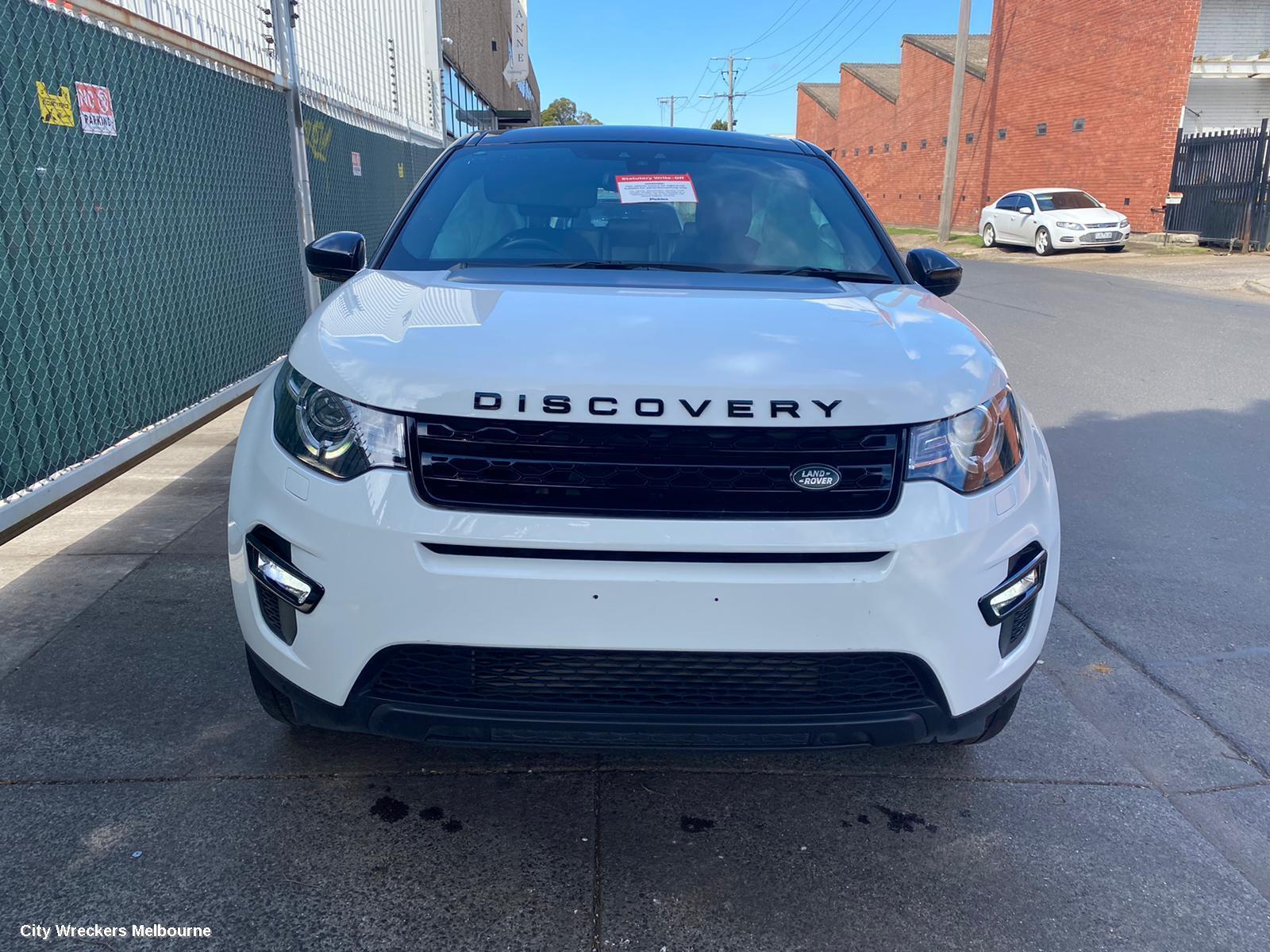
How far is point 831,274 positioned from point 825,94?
61900 millimetres

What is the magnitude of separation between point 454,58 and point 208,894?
2140 cm

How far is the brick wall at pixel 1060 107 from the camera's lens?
25.7m

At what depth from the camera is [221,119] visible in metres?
6.43

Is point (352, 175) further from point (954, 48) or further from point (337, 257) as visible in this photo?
point (954, 48)

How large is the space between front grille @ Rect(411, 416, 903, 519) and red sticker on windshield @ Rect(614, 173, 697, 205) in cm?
162

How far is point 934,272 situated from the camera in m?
3.32

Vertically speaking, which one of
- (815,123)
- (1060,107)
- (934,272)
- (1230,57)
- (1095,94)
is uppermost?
(1230,57)

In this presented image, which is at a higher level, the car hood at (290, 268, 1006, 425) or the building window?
the building window

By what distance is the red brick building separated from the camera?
25.8 metres

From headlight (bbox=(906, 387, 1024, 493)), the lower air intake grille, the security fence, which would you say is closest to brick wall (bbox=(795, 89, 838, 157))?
the security fence

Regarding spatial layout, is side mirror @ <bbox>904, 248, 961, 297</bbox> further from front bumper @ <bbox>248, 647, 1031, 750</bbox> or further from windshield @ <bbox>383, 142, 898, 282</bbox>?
front bumper @ <bbox>248, 647, 1031, 750</bbox>

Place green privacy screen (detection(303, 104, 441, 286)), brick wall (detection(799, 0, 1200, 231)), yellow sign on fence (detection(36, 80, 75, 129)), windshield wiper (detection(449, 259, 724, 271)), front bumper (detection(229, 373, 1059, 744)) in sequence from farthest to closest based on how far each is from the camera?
1. brick wall (detection(799, 0, 1200, 231))
2. green privacy screen (detection(303, 104, 441, 286))
3. yellow sign on fence (detection(36, 80, 75, 129))
4. windshield wiper (detection(449, 259, 724, 271))
5. front bumper (detection(229, 373, 1059, 744))

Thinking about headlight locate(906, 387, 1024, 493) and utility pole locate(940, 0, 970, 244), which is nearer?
headlight locate(906, 387, 1024, 493)

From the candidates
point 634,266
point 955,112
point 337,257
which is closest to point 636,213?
point 634,266
